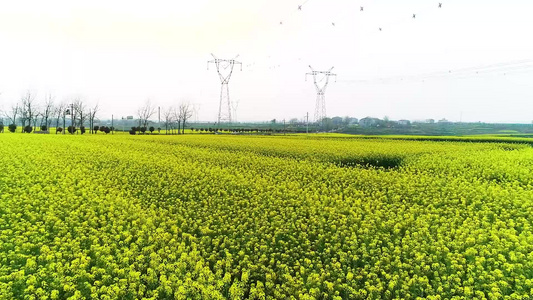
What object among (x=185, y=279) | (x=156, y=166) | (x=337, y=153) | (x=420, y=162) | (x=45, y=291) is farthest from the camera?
(x=337, y=153)

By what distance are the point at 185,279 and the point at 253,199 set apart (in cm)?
546

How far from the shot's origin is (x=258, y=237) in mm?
9070

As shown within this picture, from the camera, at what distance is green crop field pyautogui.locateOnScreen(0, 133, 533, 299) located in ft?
22.0

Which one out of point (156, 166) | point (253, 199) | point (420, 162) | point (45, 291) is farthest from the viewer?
point (420, 162)

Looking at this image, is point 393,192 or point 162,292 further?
point 393,192

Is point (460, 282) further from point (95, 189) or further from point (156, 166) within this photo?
point (156, 166)

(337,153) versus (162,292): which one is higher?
(337,153)

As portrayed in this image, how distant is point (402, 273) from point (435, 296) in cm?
79

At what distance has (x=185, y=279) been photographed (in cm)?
666

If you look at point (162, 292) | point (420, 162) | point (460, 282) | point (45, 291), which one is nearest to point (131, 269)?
point (162, 292)

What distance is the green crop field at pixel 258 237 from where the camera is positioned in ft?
22.0

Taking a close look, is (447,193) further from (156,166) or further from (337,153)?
(156,166)

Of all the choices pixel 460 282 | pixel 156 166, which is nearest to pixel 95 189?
pixel 156 166

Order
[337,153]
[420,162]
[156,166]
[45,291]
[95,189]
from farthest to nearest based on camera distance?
[337,153]
[420,162]
[156,166]
[95,189]
[45,291]
